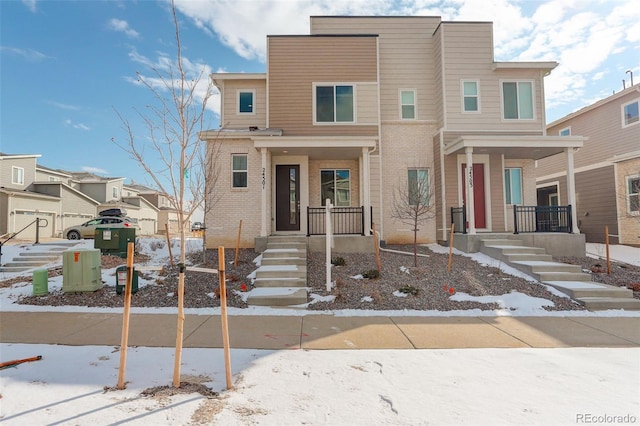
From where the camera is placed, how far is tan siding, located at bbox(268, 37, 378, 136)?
12523 millimetres

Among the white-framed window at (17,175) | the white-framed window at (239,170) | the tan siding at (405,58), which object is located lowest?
the white-framed window at (239,170)

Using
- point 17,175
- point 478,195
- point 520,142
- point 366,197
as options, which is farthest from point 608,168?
point 17,175

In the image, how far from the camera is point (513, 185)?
42.1 feet

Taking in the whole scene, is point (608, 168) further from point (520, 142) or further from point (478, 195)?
point (478, 195)

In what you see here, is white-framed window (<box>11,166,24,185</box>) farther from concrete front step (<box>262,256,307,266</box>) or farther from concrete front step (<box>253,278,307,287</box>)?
concrete front step (<box>253,278,307,287</box>)

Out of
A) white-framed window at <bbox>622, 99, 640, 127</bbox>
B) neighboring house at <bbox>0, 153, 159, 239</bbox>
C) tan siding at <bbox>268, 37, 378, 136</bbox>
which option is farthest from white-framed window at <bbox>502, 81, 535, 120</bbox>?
neighboring house at <bbox>0, 153, 159, 239</bbox>

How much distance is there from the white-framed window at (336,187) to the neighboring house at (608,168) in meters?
11.3

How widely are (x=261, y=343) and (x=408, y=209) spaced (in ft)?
28.0

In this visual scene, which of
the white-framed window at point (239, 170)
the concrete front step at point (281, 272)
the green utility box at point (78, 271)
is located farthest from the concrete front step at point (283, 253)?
the green utility box at point (78, 271)

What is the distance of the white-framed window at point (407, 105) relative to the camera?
13.1 meters

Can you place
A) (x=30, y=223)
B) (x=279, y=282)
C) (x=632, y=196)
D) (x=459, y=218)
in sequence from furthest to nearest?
(x=30, y=223)
(x=632, y=196)
(x=459, y=218)
(x=279, y=282)

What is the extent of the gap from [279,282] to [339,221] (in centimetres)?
505

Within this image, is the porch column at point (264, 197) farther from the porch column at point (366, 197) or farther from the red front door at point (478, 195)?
the red front door at point (478, 195)

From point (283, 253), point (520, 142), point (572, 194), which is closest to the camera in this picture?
point (283, 253)
